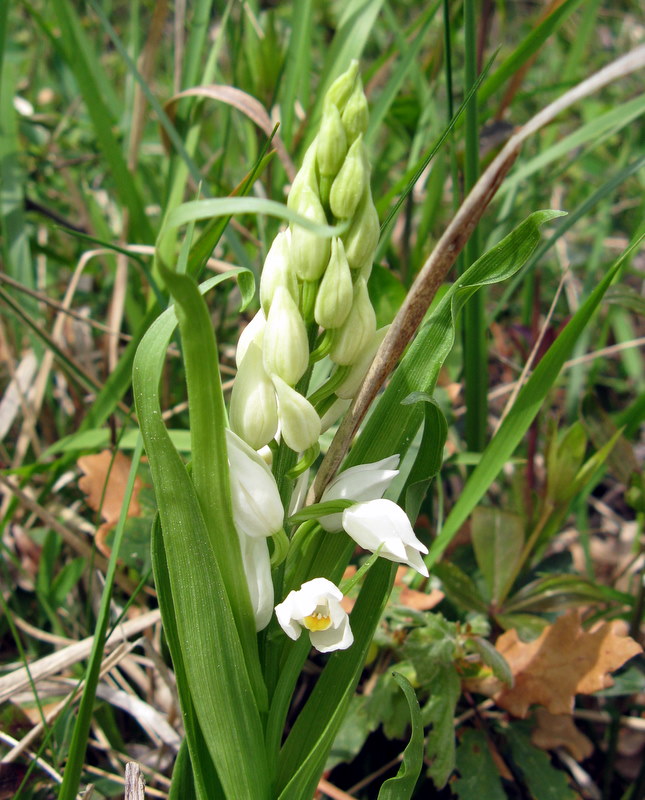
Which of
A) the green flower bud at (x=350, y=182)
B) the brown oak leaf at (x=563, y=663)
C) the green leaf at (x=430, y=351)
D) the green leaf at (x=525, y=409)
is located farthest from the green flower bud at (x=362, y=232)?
the brown oak leaf at (x=563, y=663)

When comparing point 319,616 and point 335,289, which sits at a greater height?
point 335,289

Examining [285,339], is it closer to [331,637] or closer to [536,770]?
[331,637]

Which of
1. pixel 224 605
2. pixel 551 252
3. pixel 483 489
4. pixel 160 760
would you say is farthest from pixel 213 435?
pixel 551 252

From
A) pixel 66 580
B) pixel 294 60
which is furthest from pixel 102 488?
pixel 294 60

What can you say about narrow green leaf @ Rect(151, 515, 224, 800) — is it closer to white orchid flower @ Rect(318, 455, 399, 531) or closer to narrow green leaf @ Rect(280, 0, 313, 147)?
white orchid flower @ Rect(318, 455, 399, 531)

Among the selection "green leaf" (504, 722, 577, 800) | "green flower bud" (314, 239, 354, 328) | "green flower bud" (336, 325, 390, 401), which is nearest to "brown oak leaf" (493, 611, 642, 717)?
"green leaf" (504, 722, 577, 800)

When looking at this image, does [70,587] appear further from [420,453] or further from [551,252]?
[551,252]

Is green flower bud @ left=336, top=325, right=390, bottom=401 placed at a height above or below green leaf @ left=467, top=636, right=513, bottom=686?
above
